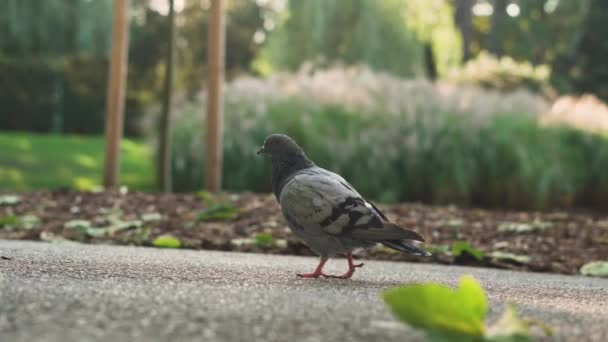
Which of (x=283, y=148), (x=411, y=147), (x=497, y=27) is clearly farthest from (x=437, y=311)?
(x=497, y=27)

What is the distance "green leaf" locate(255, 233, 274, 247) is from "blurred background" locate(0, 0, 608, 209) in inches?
113

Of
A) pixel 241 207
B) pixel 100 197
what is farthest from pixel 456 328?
pixel 100 197

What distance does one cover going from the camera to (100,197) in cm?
661

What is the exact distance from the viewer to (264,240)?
4.86 metres

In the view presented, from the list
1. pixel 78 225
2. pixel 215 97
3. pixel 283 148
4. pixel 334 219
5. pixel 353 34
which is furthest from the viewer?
pixel 353 34

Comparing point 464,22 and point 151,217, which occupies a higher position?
point 464,22

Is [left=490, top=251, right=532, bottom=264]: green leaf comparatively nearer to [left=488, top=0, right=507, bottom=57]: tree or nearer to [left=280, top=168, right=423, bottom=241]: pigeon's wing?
[left=280, top=168, right=423, bottom=241]: pigeon's wing

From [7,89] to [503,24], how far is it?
725 inches

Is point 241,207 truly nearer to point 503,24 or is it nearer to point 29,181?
point 29,181

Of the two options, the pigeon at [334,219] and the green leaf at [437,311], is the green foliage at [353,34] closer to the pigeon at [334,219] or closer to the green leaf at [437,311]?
the pigeon at [334,219]

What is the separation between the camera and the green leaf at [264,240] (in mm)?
4855

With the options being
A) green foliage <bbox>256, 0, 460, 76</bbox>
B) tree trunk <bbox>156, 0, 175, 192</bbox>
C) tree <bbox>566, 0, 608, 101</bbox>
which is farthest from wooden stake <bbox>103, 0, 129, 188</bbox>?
tree <bbox>566, 0, 608, 101</bbox>

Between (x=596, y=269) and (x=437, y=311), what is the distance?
3.11 metres

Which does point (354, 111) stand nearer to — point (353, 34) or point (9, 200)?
point (9, 200)
